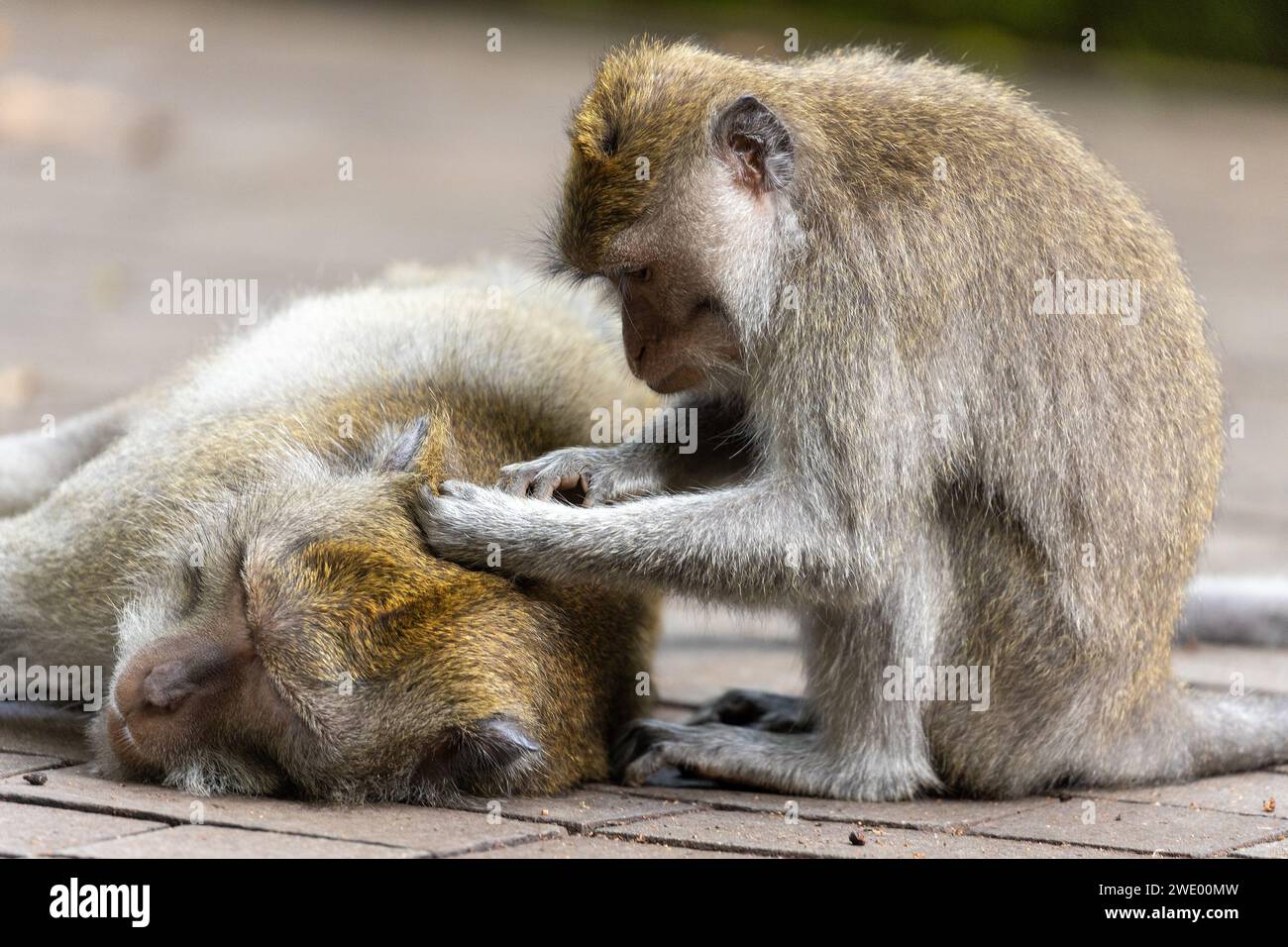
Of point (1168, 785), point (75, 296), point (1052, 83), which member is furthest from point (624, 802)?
point (1052, 83)

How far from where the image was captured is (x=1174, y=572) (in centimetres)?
557

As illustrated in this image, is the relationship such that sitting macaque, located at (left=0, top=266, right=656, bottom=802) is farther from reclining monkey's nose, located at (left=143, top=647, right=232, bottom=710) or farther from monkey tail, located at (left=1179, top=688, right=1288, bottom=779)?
monkey tail, located at (left=1179, top=688, right=1288, bottom=779)

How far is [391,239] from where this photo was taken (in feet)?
50.0

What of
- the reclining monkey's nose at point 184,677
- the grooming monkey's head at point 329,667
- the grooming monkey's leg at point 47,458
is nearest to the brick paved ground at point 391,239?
the grooming monkey's head at point 329,667

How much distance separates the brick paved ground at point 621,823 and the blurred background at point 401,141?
3.06ft

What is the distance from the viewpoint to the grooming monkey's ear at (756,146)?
5.34 metres

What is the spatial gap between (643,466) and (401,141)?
1510cm

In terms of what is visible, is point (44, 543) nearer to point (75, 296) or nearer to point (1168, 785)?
point (1168, 785)

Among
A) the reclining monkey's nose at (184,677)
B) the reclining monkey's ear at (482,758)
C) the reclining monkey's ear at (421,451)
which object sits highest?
the reclining monkey's ear at (421,451)

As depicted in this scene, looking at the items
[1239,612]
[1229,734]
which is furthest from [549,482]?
[1239,612]

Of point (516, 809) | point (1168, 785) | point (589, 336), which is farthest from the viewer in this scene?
point (589, 336)

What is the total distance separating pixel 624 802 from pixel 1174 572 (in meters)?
1.77

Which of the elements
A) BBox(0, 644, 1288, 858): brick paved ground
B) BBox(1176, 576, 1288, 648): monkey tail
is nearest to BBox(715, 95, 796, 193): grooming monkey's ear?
BBox(0, 644, 1288, 858): brick paved ground

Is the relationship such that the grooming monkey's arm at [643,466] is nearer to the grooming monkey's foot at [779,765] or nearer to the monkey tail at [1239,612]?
the grooming monkey's foot at [779,765]
